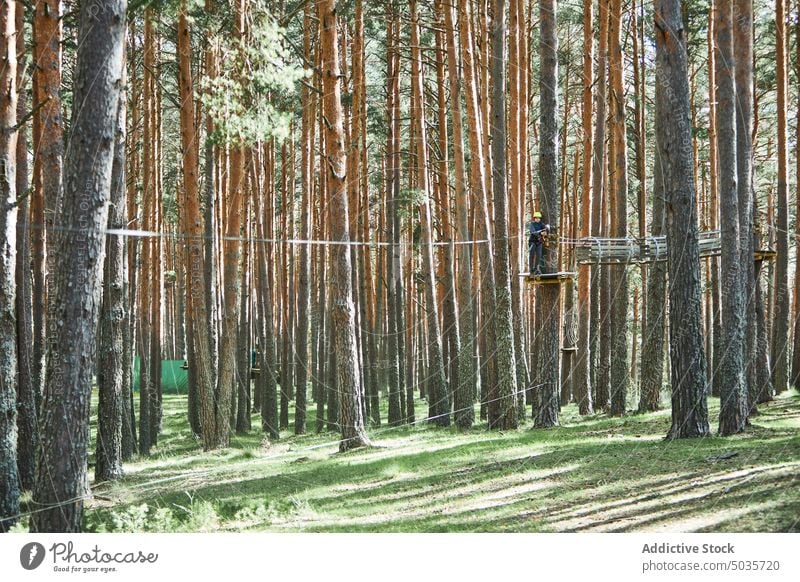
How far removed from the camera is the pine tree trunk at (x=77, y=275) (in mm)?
6531


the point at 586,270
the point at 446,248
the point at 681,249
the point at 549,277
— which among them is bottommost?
the point at 549,277

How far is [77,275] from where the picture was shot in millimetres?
6543

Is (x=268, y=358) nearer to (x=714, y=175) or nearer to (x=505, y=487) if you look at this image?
(x=714, y=175)

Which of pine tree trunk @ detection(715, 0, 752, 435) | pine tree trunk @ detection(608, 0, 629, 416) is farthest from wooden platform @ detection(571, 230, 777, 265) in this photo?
pine tree trunk @ detection(715, 0, 752, 435)

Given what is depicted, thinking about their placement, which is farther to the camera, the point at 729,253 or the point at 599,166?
the point at 599,166

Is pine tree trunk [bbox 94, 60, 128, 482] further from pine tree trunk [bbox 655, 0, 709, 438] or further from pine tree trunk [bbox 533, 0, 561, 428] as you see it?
pine tree trunk [bbox 655, 0, 709, 438]

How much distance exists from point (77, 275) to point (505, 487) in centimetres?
479

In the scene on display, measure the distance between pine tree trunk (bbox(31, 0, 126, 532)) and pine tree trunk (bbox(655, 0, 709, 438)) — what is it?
21.4 feet

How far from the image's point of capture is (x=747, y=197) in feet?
39.7

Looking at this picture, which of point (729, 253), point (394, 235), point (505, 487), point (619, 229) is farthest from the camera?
point (394, 235)

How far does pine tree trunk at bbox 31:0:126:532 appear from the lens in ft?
21.4

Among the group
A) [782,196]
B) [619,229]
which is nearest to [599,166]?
[619,229]

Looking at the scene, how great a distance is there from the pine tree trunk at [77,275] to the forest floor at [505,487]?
1214 millimetres

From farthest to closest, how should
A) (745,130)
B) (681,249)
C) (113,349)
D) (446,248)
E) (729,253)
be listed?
(446,248) < (745,130) < (113,349) < (729,253) < (681,249)
